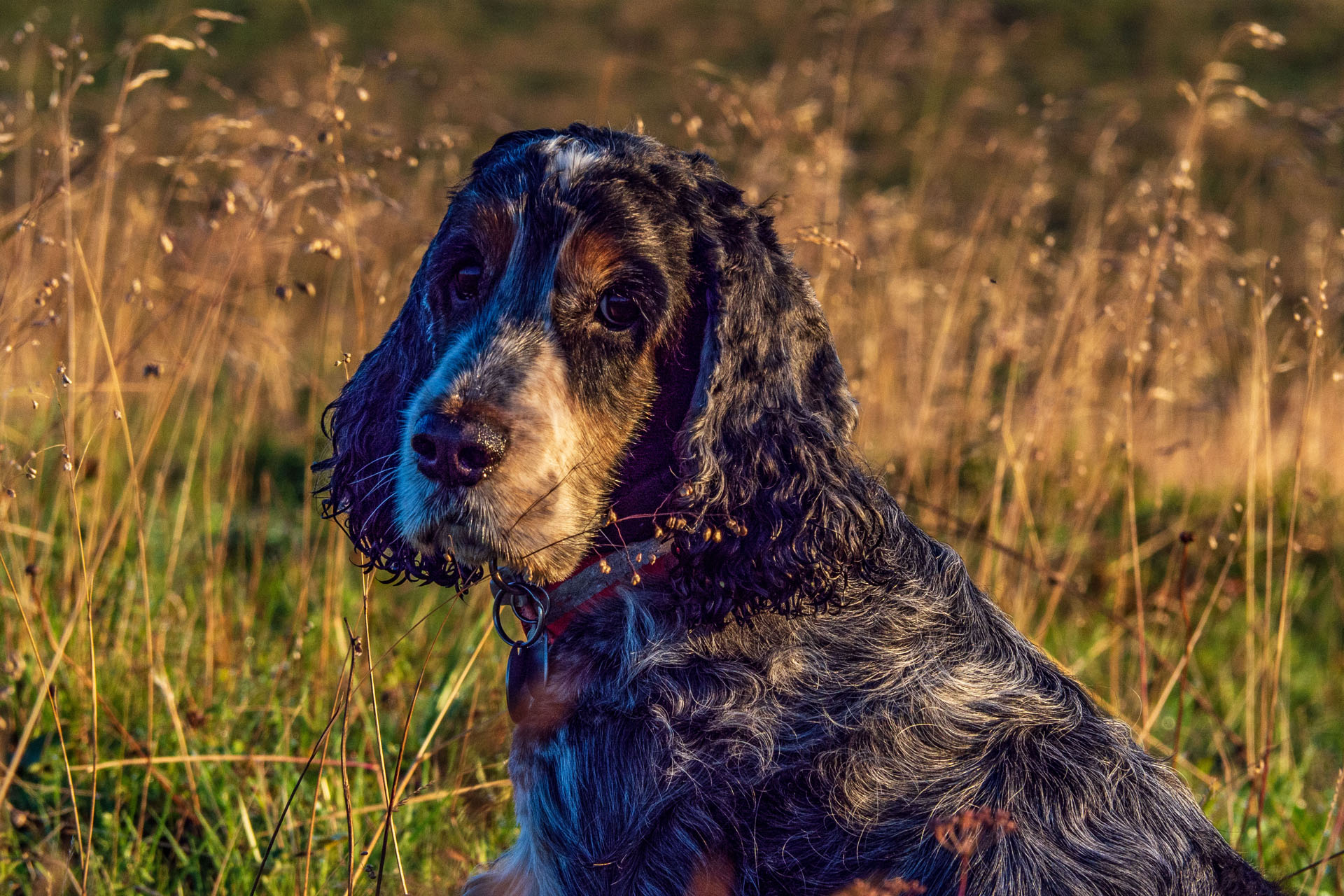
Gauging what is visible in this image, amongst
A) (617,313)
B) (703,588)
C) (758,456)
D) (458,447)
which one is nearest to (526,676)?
(703,588)

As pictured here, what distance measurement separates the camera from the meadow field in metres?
3.29

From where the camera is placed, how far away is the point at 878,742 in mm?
2512

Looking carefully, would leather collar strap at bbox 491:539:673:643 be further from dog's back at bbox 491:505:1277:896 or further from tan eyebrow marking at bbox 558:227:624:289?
tan eyebrow marking at bbox 558:227:624:289

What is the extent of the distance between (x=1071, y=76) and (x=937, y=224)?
24.9 meters

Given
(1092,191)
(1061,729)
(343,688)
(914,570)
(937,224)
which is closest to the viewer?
(1061,729)

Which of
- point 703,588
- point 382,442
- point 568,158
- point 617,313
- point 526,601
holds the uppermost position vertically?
point 568,158

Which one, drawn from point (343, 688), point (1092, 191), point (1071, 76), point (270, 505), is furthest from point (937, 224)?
point (1071, 76)

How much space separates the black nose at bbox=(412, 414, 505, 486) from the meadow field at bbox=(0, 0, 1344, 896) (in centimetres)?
32

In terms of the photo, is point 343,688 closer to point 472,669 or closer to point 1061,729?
point 472,669

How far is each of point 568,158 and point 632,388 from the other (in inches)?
22.3

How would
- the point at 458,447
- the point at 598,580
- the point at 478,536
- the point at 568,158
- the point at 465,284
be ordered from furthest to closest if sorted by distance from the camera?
the point at 465,284 < the point at 568,158 < the point at 598,580 < the point at 478,536 < the point at 458,447

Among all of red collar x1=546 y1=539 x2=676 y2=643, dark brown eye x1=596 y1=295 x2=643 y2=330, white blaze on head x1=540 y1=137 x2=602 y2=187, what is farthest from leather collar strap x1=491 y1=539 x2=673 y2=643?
white blaze on head x1=540 y1=137 x2=602 y2=187

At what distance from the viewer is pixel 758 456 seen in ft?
9.11

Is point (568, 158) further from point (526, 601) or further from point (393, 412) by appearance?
point (526, 601)
